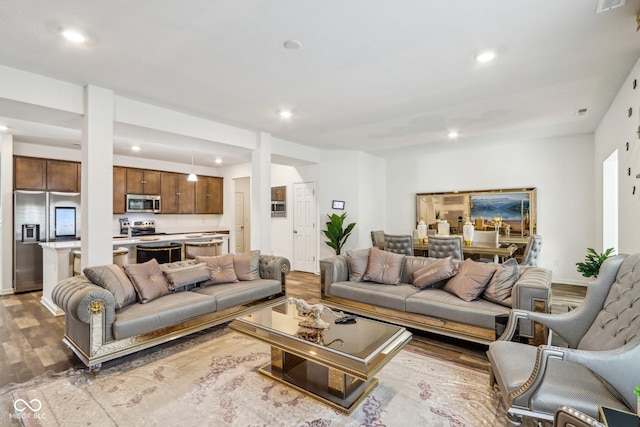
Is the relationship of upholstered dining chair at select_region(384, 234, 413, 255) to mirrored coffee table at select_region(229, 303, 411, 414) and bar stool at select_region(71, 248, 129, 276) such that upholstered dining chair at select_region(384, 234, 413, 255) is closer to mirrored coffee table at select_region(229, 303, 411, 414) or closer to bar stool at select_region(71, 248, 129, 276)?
mirrored coffee table at select_region(229, 303, 411, 414)

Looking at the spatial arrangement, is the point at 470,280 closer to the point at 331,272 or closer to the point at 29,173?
the point at 331,272

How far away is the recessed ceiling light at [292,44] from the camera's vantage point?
2519mm

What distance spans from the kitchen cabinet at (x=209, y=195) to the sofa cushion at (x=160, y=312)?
521 cm

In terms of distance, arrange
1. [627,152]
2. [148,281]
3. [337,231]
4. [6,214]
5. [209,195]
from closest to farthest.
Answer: [627,152] < [148,281] < [6,214] < [337,231] < [209,195]

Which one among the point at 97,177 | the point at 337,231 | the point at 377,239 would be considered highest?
the point at 97,177

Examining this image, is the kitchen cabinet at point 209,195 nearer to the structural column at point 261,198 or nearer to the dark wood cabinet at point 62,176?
the dark wood cabinet at point 62,176

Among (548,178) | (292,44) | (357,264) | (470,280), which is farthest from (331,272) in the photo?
(548,178)

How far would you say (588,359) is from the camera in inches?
61.6

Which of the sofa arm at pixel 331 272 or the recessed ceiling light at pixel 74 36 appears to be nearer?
the recessed ceiling light at pixel 74 36

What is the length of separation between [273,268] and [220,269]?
0.70 meters

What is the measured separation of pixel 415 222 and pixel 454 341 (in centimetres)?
412

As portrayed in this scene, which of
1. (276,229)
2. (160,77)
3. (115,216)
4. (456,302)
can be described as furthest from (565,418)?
(115,216)

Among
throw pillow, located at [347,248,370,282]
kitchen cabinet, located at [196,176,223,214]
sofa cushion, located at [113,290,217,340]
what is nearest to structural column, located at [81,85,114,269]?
sofa cushion, located at [113,290,217,340]

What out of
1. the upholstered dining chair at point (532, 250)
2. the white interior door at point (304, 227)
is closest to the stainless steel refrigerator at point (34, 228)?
the white interior door at point (304, 227)
